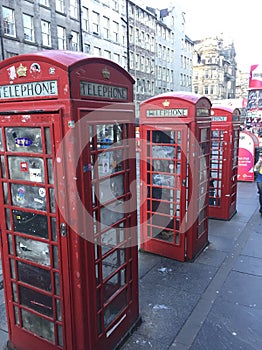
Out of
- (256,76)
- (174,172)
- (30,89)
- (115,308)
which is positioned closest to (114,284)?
(115,308)

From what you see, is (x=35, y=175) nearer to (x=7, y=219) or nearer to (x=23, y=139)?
(x=23, y=139)

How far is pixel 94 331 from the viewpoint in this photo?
8.63 feet

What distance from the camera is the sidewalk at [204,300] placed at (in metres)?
3.13

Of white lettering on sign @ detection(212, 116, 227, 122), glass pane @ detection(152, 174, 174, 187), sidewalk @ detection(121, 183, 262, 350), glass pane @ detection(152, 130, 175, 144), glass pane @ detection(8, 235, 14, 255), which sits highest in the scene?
white lettering on sign @ detection(212, 116, 227, 122)

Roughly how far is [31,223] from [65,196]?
1.70ft

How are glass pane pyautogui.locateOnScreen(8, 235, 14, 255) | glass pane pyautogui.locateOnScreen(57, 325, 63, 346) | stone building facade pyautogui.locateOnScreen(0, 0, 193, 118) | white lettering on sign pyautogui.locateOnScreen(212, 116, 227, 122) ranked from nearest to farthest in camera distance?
glass pane pyautogui.locateOnScreen(57, 325, 63, 346), glass pane pyautogui.locateOnScreen(8, 235, 14, 255), white lettering on sign pyautogui.locateOnScreen(212, 116, 227, 122), stone building facade pyautogui.locateOnScreen(0, 0, 193, 118)

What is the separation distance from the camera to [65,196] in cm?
232

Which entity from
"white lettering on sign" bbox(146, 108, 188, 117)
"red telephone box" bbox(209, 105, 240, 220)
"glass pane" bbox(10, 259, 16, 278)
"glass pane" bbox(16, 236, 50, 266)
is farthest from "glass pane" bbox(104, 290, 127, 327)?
"red telephone box" bbox(209, 105, 240, 220)

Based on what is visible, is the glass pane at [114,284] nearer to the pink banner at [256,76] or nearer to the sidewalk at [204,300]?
the sidewalk at [204,300]

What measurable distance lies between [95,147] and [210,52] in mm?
61572

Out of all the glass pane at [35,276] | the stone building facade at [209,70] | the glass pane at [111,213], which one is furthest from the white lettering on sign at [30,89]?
the stone building facade at [209,70]

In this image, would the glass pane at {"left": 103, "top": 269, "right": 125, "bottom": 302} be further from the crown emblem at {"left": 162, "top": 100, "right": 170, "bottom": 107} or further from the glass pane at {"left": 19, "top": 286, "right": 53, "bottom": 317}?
the crown emblem at {"left": 162, "top": 100, "right": 170, "bottom": 107}

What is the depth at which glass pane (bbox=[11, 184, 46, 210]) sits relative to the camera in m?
2.48

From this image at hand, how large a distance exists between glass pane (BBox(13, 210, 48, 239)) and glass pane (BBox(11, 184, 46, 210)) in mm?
80
